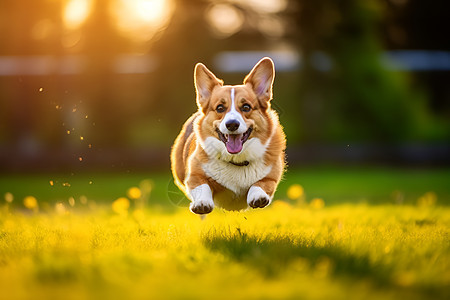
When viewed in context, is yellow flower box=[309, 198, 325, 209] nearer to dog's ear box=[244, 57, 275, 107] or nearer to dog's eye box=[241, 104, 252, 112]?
dog's ear box=[244, 57, 275, 107]

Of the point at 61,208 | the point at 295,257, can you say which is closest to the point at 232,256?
the point at 295,257

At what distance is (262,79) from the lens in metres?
3.78

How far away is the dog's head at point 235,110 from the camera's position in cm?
352

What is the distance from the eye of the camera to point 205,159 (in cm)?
382

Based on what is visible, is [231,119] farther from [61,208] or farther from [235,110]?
[61,208]

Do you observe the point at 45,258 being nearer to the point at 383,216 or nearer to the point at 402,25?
the point at 383,216

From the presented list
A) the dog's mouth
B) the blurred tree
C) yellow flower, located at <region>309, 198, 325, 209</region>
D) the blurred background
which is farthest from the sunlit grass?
the blurred tree

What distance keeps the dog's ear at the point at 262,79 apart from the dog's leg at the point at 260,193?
21.5 inches

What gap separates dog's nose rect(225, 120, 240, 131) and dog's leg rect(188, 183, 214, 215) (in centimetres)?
44

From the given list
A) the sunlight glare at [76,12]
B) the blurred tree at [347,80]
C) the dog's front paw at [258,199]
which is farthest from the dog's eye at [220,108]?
the blurred tree at [347,80]

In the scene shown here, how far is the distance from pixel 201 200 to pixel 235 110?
0.62 m

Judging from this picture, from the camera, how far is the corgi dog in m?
3.59

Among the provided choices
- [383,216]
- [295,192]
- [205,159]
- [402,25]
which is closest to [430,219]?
[383,216]

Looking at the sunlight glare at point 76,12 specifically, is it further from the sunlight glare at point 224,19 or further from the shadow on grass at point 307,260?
the shadow on grass at point 307,260
